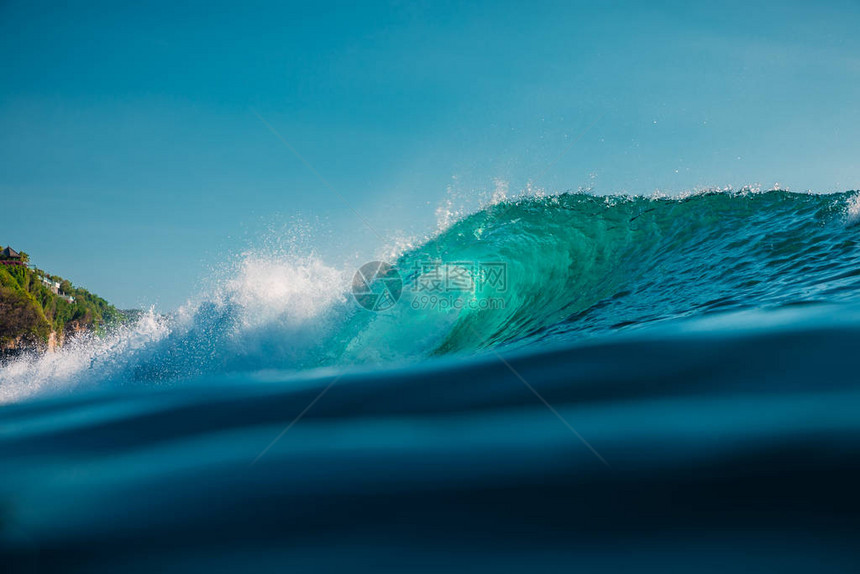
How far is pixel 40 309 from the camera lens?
224 ft

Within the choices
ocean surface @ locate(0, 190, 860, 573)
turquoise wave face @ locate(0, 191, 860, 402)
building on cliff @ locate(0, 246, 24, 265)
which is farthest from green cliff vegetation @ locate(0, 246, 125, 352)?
ocean surface @ locate(0, 190, 860, 573)

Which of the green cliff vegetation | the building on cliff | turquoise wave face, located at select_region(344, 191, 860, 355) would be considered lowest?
turquoise wave face, located at select_region(344, 191, 860, 355)

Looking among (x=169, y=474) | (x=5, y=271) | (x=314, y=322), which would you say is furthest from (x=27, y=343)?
(x=169, y=474)

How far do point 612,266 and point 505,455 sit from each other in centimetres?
633

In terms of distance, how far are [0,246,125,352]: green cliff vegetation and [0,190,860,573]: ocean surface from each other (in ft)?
81.8

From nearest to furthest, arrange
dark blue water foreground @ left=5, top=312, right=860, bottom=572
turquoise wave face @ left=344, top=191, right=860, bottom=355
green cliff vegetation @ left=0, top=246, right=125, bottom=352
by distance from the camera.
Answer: dark blue water foreground @ left=5, top=312, right=860, bottom=572
turquoise wave face @ left=344, top=191, right=860, bottom=355
green cliff vegetation @ left=0, top=246, right=125, bottom=352

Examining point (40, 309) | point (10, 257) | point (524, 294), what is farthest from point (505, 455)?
point (10, 257)

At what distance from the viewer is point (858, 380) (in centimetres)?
218

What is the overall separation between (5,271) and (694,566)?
88374 mm

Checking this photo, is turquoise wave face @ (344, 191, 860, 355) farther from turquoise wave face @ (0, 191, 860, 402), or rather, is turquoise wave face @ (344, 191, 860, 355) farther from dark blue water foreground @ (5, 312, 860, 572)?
dark blue water foreground @ (5, 312, 860, 572)

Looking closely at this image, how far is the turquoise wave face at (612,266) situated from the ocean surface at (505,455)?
97mm

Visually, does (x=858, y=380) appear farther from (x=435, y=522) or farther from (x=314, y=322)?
(x=314, y=322)

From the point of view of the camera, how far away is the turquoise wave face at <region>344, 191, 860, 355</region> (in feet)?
16.0

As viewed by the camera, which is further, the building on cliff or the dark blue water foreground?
the building on cliff
